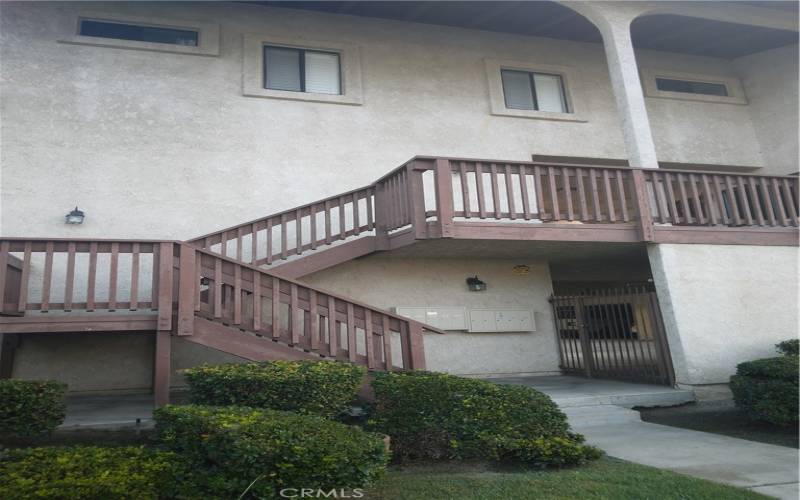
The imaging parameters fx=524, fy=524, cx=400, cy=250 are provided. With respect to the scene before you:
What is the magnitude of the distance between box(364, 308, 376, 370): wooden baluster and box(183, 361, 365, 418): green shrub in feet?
3.66

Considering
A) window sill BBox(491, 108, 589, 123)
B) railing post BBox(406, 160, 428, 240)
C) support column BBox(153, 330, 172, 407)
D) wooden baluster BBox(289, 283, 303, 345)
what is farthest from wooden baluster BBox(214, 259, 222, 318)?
window sill BBox(491, 108, 589, 123)

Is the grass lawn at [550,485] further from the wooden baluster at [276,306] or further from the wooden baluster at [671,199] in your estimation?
the wooden baluster at [671,199]

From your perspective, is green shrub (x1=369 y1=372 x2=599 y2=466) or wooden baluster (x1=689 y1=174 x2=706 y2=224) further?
wooden baluster (x1=689 y1=174 x2=706 y2=224)

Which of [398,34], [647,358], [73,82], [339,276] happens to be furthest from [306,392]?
[398,34]

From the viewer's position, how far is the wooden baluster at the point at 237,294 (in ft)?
19.9

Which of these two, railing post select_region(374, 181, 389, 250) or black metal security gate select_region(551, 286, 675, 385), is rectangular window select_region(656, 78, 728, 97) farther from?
railing post select_region(374, 181, 389, 250)

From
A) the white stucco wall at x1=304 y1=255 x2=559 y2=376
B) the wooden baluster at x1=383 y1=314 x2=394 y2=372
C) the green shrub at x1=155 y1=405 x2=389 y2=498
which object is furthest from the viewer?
the white stucco wall at x1=304 y1=255 x2=559 y2=376

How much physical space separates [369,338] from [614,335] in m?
4.81

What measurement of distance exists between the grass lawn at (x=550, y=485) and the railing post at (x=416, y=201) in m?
A: 3.56

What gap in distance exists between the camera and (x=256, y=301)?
6188 mm

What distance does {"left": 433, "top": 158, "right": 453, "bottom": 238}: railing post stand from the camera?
7.46 meters

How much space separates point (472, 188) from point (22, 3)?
8.84 metres

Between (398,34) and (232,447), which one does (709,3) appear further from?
(232,447)

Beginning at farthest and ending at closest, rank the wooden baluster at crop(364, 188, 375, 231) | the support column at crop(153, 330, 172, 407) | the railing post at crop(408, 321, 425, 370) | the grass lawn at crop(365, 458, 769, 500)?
the wooden baluster at crop(364, 188, 375, 231)
the railing post at crop(408, 321, 425, 370)
the support column at crop(153, 330, 172, 407)
the grass lawn at crop(365, 458, 769, 500)
